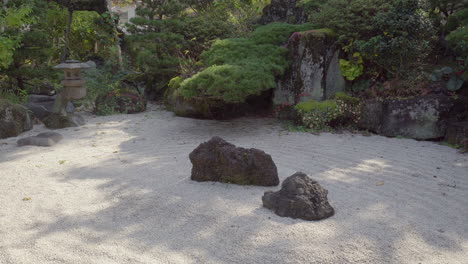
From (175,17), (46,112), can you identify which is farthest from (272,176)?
(175,17)

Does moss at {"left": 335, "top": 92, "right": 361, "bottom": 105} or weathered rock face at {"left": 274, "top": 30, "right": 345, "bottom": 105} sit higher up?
weathered rock face at {"left": 274, "top": 30, "right": 345, "bottom": 105}

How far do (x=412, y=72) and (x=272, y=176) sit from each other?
4776 millimetres

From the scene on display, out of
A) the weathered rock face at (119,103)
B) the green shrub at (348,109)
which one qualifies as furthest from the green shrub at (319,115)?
the weathered rock face at (119,103)

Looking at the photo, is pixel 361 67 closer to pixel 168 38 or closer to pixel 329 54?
Result: pixel 329 54

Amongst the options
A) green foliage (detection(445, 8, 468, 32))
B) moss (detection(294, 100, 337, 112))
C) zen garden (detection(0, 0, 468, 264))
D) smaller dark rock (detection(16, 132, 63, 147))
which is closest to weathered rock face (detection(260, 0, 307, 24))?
zen garden (detection(0, 0, 468, 264))

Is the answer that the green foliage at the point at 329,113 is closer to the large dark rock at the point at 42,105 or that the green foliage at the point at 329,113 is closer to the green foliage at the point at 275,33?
the green foliage at the point at 275,33

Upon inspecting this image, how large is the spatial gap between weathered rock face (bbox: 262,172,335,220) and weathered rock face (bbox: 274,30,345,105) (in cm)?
464

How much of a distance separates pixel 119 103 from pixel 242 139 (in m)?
4.18

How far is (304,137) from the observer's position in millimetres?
6918

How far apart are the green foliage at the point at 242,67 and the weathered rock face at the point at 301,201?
11.4 feet

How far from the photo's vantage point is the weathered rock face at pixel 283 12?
11.9m

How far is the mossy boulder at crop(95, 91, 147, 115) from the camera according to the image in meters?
9.40

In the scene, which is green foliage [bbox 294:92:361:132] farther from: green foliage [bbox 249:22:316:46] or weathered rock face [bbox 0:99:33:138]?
weathered rock face [bbox 0:99:33:138]

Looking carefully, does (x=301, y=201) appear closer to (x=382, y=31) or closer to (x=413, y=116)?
(x=413, y=116)
